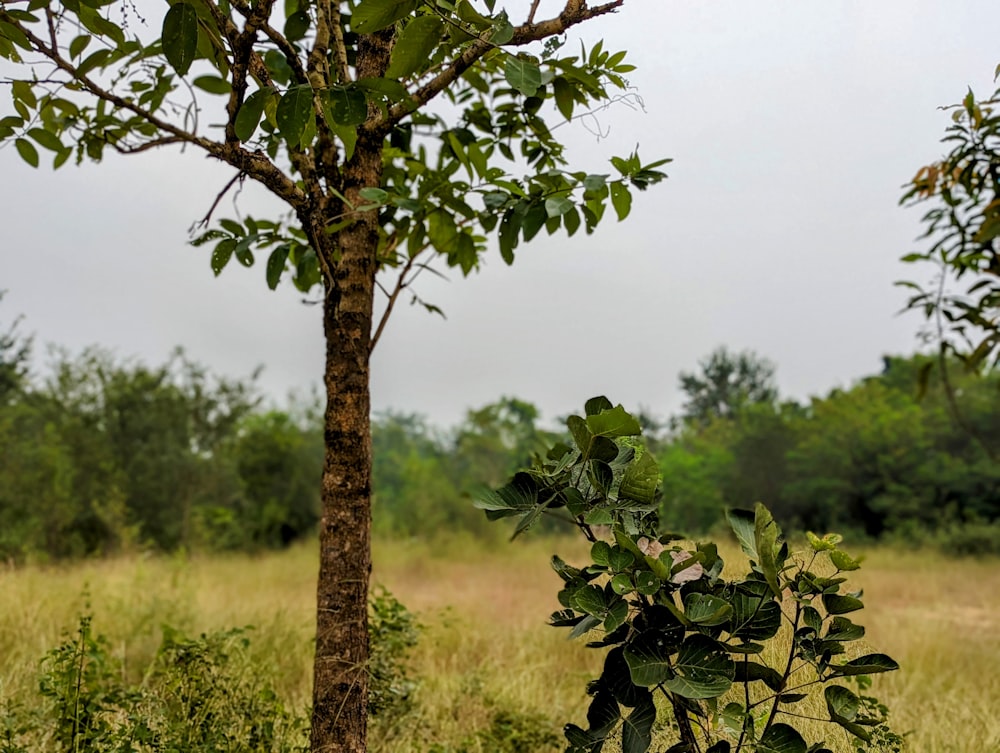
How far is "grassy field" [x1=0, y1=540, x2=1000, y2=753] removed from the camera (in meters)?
A: 2.38

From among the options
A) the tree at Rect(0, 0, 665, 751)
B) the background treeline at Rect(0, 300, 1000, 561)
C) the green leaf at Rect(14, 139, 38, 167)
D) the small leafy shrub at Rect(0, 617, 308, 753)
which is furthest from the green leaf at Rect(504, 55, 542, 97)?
the background treeline at Rect(0, 300, 1000, 561)

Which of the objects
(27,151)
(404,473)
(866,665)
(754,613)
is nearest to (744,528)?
(754,613)

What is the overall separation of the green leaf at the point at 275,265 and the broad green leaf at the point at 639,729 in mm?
1141

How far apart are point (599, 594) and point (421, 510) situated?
41.8 ft

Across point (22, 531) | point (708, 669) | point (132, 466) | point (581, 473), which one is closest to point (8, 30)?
point (581, 473)

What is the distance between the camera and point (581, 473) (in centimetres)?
126

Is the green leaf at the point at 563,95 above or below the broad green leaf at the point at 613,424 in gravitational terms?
above

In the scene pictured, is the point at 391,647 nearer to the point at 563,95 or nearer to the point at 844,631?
the point at 844,631

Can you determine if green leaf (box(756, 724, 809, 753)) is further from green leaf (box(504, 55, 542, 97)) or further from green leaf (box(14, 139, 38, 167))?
green leaf (box(14, 139, 38, 167))

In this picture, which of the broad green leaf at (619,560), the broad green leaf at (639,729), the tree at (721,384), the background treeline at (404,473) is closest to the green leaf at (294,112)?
the broad green leaf at (619,560)

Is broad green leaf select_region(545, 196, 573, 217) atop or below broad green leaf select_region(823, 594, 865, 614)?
atop

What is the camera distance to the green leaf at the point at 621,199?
1536 millimetres

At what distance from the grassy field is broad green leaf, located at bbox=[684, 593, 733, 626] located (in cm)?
50

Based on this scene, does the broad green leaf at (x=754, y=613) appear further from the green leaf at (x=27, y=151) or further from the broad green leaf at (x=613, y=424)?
the green leaf at (x=27, y=151)
